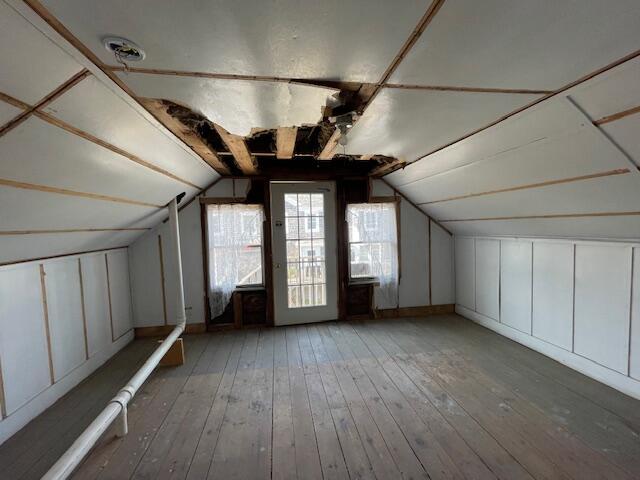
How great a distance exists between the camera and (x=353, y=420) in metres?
1.91

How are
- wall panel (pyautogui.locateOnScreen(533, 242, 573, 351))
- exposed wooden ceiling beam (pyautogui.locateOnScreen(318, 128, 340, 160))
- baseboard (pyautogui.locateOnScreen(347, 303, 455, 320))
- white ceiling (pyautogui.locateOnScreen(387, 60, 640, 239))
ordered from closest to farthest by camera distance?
white ceiling (pyautogui.locateOnScreen(387, 60, 640, 239)) → exposed wooden ceiling beam (pyautogui.locateOnScreen(318, 128, 340, 160)) → wall panel (pyautogui.locateOnScreen(533, 242, 573, 351)) → baseboard (pyautogui.locateOnScreen(347, 303, 455, 320))

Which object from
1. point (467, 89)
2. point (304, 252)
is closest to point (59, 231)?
point (304, 252)

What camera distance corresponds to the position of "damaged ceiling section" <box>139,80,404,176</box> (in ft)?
4.73

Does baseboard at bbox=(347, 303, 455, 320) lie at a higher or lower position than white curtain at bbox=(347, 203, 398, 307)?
lower

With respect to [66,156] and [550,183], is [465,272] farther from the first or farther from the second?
[66,156]


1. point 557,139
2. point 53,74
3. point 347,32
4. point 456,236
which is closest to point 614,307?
point 557,139

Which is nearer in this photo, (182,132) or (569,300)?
(182,132)

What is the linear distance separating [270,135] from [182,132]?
2.60ft

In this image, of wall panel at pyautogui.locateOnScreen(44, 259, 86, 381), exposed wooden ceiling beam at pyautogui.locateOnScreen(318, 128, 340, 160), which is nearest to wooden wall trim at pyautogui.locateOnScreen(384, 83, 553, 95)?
exposed wooden ceiling beam at pyautogui.locateOnScreen(318, 128, 340, 160)

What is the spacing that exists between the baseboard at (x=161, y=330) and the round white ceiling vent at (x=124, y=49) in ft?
10.4

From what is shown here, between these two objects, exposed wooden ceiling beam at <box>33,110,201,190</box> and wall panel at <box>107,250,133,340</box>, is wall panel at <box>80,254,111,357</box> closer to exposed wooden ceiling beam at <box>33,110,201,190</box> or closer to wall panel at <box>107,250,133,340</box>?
wall panel at <box>107,250,133,340</box>

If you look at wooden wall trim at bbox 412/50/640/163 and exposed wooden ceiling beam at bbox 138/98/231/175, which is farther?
exposed wooden ceiling beam at bbox 138/98/231/175

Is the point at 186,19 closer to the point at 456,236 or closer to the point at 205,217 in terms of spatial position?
the point at 205,217

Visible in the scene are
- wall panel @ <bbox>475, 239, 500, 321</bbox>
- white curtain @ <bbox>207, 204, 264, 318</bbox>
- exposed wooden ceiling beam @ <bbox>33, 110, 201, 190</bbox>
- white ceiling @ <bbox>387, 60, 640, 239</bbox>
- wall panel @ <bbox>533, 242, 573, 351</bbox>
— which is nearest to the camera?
exposed wooden ceiling beam @ <bbox>33, 110, 201, 190</bbox>
